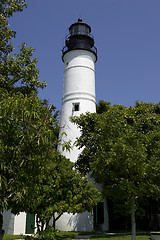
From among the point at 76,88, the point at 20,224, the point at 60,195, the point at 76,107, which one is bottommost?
the point at 20,224

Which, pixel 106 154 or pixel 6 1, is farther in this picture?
pixel 106 154

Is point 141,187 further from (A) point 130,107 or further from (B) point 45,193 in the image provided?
(A) point 130,107

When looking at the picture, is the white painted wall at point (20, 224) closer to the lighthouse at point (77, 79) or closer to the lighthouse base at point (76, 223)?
the lighthouse base at point (76, 223)

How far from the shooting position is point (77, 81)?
23359 mm

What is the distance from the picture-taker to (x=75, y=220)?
63.6 ft

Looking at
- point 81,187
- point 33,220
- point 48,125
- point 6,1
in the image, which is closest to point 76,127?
point 33,220

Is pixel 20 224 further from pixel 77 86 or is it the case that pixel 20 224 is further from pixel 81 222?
pixel 77 86

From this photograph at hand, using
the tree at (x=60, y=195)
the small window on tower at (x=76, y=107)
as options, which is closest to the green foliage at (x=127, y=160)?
the tree at (x=60, y=195)

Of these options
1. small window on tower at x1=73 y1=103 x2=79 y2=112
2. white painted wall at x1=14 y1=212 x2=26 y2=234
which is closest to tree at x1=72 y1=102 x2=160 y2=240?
white painted wall at x1=14 y1=212 x2=26 y2=234

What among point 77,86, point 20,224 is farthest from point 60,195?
point 77,86

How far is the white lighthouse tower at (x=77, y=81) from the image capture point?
21.9 m

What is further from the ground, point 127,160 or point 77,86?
point 77,86

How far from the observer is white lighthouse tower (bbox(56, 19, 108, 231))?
2191 cm

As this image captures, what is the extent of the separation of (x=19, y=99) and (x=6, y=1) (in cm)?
536
